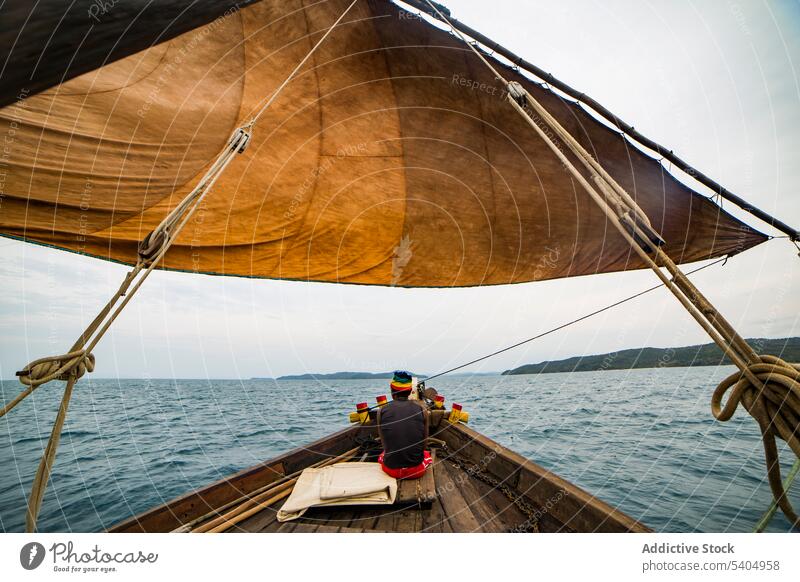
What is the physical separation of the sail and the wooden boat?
3.54 m

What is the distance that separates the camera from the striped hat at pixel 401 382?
12.9 ft

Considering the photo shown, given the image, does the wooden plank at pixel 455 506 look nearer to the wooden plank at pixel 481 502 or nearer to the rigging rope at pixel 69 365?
the wooden plank at pixel 481 502

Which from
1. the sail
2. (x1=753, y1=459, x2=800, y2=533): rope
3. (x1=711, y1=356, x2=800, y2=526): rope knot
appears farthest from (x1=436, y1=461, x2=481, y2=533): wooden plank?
the sail

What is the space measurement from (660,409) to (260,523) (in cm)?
3000

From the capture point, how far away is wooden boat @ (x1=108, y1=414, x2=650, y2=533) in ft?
9.22

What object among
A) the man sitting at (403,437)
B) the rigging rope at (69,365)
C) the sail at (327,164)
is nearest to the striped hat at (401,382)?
the man sitting at (403,437)

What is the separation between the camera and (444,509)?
11.1 feet

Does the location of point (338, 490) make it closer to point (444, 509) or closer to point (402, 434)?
point (402, 434)

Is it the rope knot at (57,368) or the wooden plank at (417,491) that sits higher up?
the rope knot at (57,368)

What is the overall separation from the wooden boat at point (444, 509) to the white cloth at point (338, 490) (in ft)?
0.41

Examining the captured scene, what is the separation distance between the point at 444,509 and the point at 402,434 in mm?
877

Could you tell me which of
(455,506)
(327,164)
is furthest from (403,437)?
(327,164)
